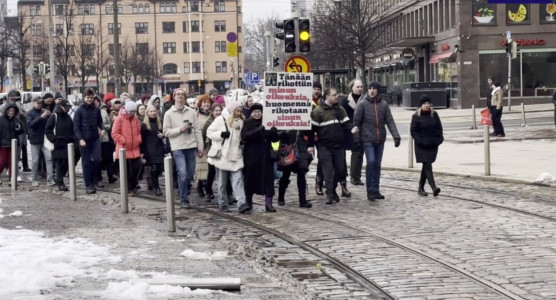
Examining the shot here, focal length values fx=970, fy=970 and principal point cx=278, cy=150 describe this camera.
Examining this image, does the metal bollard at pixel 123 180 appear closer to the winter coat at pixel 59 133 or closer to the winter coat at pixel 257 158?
the winter coat at pixel 257 158

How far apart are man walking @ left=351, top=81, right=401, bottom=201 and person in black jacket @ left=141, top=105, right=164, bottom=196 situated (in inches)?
163

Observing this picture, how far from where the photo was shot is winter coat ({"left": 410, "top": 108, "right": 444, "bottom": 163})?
1603cm

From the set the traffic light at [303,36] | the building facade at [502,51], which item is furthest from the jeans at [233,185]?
the building facade at [502,51]

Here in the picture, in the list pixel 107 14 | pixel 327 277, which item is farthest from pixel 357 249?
pixel 107 14

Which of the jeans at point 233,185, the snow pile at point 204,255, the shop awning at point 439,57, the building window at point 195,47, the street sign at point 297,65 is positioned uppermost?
the building window at point 195,47

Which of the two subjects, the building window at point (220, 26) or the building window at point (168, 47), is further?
the building window at point (220, 26)

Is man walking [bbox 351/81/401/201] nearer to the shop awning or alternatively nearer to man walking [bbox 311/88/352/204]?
man walking [bbox 311/88/352/204]

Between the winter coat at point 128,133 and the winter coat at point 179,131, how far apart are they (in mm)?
1867

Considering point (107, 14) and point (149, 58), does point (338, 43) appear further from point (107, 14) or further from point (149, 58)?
point (107, 14)

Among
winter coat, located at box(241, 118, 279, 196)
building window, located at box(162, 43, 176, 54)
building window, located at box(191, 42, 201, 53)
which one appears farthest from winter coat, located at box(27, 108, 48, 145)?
building window, located at box(191, 42, 201, 53)

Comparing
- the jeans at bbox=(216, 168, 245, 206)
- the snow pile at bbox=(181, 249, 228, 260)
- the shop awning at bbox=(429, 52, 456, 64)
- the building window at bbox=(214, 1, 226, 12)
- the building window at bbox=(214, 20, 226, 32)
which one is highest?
the building window at bbox=(214, 1, 226, 12)

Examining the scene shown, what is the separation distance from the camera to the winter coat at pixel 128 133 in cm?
1766

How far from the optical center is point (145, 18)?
126562 millimetres

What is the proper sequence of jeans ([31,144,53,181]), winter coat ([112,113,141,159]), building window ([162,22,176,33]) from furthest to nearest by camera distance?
building window ([162,22,176,33])
jeans ([31,144,53,181])
winter coat ([112,113,141,159])
